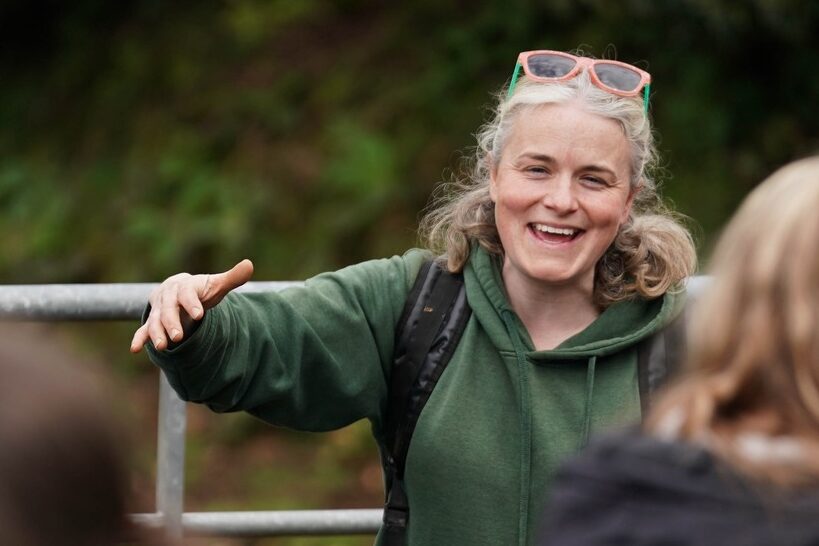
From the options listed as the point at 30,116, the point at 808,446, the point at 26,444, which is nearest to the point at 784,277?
the point at 808,446

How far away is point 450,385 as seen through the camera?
10.2ft

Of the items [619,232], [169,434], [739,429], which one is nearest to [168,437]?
[169,434]

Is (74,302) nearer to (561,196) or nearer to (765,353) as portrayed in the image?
(561,196)

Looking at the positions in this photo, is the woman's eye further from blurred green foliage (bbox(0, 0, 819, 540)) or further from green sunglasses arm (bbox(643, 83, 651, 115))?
blurred green foliage (bbox(0, 0, 819, 540))

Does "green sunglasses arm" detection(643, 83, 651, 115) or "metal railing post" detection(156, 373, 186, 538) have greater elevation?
"green sunglasses arm" detection(643, 83, 651, 115)

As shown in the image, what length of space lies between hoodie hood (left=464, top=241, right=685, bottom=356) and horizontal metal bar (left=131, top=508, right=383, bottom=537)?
0.80 meters

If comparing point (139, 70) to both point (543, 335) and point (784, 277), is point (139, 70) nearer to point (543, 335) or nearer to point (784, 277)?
point (543, 335)

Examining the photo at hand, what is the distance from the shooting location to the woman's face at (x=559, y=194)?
327 centimetres

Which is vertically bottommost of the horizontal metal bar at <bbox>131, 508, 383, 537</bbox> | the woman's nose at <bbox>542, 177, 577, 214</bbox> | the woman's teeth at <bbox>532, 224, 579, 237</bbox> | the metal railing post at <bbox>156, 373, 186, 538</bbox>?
the horizontal metal bar at <bbox>131, 508, 383, 537</bbox>

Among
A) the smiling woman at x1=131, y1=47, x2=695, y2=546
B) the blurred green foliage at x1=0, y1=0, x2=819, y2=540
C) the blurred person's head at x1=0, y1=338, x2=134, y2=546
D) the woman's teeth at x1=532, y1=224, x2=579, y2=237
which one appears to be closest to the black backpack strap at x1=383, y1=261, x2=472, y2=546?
the smiling woman at x1=131, y1=47, x2=695, y2=546

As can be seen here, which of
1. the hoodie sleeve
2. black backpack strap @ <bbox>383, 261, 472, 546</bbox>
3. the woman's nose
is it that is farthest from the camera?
the woman's nose

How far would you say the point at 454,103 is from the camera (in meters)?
8.16

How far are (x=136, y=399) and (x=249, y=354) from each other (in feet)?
16.3

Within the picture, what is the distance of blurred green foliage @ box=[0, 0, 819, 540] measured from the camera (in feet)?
25.6
